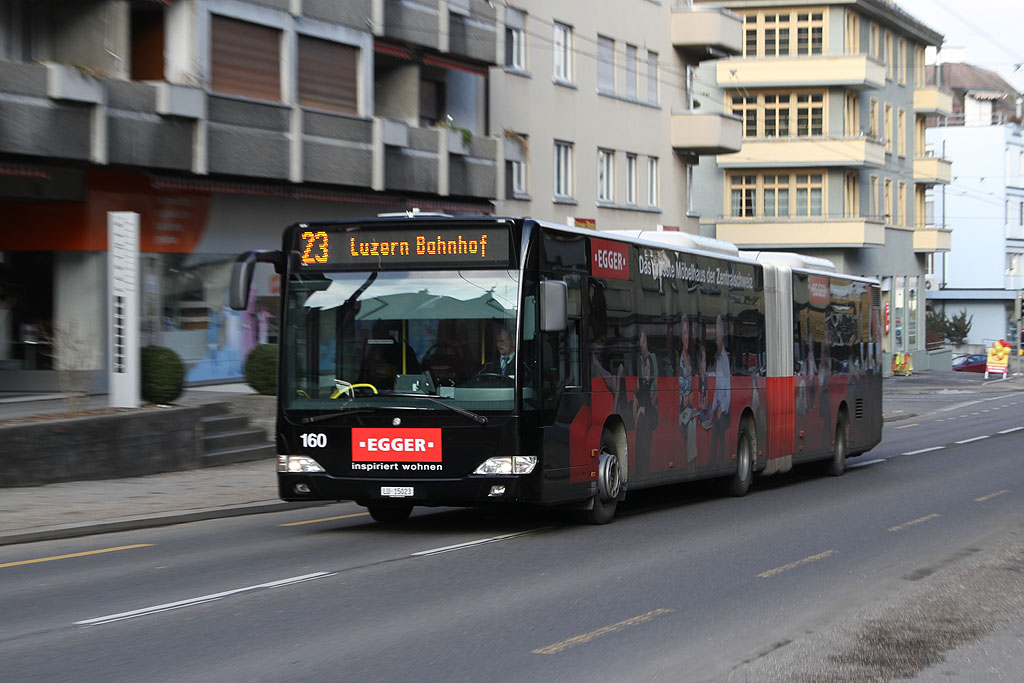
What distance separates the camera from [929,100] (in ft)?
234

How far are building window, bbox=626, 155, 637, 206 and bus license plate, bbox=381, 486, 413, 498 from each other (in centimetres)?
3127

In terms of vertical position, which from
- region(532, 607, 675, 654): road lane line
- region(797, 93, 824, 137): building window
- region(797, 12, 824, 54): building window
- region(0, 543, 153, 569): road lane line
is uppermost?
region(797, 12, 824, 54): building window

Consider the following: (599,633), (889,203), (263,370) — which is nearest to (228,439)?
(263,370)

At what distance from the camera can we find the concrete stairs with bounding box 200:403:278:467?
21.2 meters

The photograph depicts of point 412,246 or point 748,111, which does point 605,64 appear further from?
point 412,246

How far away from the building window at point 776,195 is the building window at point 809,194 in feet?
1.57

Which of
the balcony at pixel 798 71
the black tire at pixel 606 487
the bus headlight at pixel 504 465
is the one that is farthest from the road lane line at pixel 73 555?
the balcony at pixel 798 71

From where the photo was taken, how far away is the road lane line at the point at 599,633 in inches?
322

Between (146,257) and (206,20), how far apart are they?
441 centimetres

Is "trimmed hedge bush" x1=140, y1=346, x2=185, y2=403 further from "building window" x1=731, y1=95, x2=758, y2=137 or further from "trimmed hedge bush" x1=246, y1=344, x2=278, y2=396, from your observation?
"building window" x1=731, y1=95, x2=758, y2=137

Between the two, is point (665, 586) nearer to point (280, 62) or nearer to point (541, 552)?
point (541, 552)

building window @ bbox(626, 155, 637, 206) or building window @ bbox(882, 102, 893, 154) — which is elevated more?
building window @ bbox(882, 102, 893, 154)

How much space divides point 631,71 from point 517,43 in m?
6.37

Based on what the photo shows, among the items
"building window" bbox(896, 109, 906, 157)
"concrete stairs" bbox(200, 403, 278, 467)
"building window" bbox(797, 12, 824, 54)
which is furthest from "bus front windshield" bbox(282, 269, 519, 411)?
"building window" bbox(896, 109, 906, 157)
